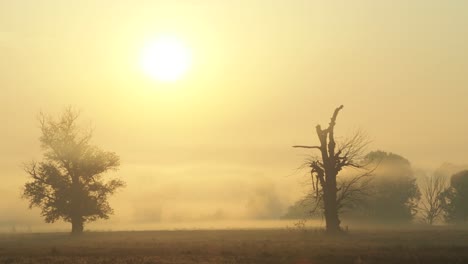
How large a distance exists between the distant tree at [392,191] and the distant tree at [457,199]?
17.5 ft

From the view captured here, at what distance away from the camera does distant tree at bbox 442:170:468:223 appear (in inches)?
3807

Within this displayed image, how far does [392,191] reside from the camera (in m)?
96.5

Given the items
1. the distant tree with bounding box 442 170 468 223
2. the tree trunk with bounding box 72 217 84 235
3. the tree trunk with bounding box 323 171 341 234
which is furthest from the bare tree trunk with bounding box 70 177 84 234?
the distant tree with bounding box 442 170 468 223

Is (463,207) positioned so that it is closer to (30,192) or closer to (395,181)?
(395,181)

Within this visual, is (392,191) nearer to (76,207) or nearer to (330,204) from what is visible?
(330,204)

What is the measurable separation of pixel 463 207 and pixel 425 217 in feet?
48.6

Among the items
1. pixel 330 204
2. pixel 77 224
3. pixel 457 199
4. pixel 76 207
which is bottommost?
pixel 77 224

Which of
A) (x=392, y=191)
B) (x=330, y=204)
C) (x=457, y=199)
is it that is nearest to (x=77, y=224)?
(x=330, y=204)

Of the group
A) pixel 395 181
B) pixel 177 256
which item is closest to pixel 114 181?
pixel 177 256

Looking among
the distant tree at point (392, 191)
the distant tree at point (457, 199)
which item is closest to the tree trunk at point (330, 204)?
the distant tree at point (392, 191)

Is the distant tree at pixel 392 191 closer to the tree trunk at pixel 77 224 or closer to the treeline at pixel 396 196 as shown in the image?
the treeline at pixel 396 196

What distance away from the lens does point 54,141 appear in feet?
221

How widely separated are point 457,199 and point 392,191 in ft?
40.1

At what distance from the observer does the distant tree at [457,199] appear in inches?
3807
